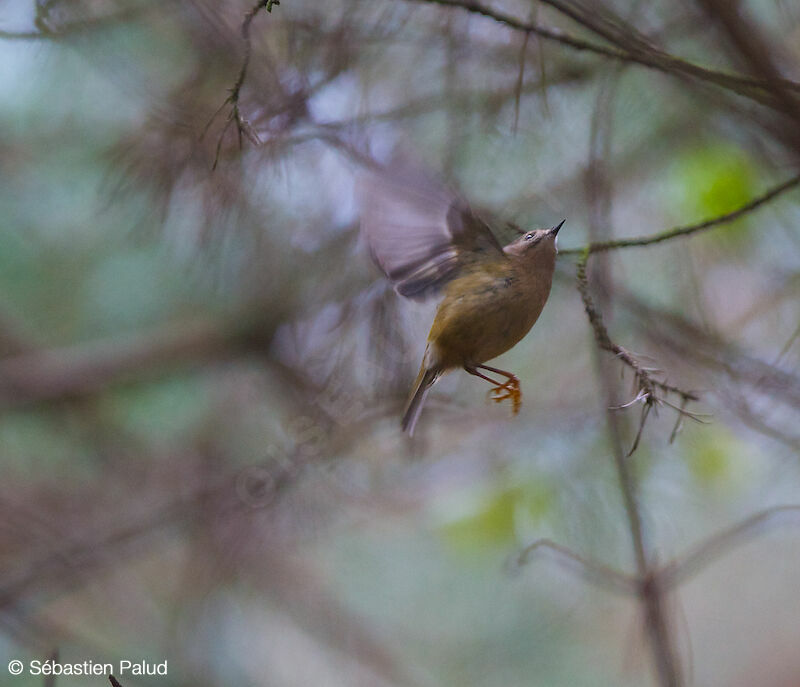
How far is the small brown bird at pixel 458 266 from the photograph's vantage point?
1984 mm

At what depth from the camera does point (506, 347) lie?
2027 millimetres

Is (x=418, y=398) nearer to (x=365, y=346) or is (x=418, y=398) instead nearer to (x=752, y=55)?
(x=365, y=346)

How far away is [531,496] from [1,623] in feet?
6.34

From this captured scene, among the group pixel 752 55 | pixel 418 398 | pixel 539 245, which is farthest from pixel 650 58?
pixel 418 398

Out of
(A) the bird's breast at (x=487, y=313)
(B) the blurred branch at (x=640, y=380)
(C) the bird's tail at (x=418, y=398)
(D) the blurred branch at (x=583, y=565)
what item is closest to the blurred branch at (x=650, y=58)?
(B) the blurred branch at (x=640, y=380)

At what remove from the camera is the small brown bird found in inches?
78.1

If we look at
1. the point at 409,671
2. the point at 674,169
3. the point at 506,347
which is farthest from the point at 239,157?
the point at 409,671

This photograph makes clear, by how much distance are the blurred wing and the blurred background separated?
0.81ft

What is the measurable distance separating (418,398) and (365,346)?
2.09ft

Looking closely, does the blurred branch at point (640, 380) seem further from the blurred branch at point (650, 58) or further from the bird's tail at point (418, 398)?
the bird's tail at point (418, 398)

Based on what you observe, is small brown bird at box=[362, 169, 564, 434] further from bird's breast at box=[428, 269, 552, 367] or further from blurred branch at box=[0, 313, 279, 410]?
blurred branch at box=[0, 313, 279, 410]

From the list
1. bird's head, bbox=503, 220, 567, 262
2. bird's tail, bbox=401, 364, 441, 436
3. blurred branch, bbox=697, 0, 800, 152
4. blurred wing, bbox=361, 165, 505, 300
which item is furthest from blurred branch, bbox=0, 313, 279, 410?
blurred branch, bbox=697, 0, 800, 152

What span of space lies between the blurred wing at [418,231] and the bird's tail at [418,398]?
0.22 m

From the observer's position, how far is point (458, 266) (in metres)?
2.16
